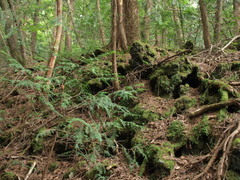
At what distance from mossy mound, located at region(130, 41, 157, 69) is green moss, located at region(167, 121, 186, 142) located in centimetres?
255

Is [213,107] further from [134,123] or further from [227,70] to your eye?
[134,123]

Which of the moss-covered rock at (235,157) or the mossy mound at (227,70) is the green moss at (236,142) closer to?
the moss-covered rock at (235,157)

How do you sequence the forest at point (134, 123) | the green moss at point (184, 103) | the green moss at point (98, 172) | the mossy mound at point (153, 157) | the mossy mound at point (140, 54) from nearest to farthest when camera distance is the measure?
the forest at point (134, 123), the mossy mound at point (153, 157), the green moss at point (98, 172), the green moss at point (184, 103), the mossy mound at point (140, 54)

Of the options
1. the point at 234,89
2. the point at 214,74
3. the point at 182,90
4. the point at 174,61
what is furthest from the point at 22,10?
the point at 234,89

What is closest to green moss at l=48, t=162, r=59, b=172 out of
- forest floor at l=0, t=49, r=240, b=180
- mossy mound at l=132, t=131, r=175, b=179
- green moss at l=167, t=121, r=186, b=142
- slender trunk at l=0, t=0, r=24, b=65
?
forest floor at l=0, t=49, r=240, b=180

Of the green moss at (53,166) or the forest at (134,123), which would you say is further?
the green moss at (53,166)

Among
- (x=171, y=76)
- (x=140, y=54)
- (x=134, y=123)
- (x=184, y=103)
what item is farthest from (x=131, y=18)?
(x=134, y=123)

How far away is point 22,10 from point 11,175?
790 centimetres

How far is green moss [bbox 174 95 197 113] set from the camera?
16.9ft

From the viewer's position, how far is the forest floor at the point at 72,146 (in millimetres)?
3718

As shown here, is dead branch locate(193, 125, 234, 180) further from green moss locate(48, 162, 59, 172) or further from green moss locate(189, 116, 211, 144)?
green moss locate(48, 162, 59, 172)

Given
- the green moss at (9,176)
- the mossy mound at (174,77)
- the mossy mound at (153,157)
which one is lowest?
the green moss at (9,176)

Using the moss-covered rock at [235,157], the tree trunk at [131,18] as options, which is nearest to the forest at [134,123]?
the moss-covered rock at [235,157]

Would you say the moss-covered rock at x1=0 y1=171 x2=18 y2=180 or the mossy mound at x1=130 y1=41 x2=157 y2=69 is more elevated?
the mossy mound at x1=130 y1=41 x2=157 y2=69
